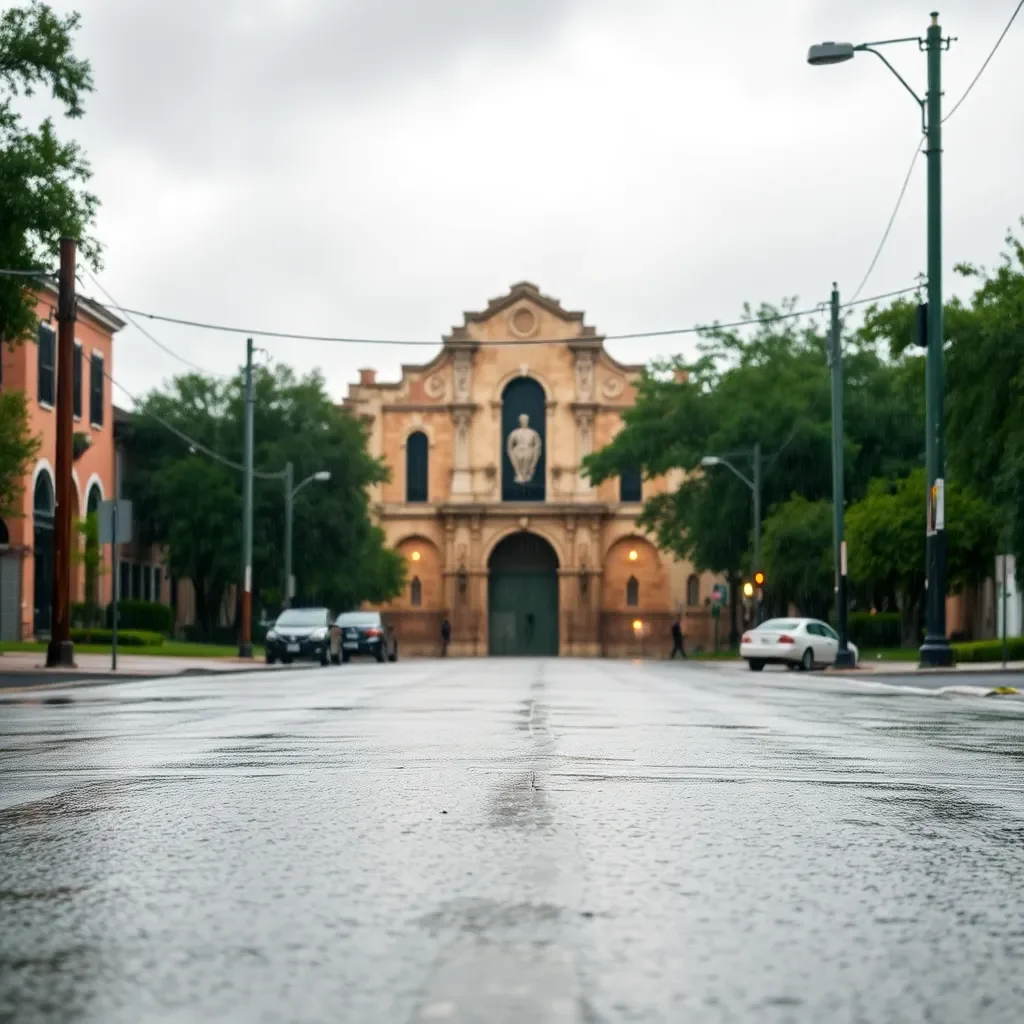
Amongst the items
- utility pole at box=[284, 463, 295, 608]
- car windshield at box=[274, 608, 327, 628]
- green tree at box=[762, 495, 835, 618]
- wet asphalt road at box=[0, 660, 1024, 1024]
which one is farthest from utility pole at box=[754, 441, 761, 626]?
wet asphalt road at box=[0, 660, 1024, 1024]

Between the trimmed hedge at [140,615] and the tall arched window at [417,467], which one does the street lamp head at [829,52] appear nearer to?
the trimmed hedge at [140,615]

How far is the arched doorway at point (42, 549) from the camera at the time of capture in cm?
5403

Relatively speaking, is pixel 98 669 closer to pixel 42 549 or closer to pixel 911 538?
pixel 42 549

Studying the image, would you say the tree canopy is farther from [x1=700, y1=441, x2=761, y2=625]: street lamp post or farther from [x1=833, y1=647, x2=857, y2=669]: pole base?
[x1=833, y1=647, x2=857, y2=669]: pole base

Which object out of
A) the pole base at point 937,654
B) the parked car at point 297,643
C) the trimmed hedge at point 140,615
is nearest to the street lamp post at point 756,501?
the parked car at point 297,643

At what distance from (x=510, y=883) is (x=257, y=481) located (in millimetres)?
61648

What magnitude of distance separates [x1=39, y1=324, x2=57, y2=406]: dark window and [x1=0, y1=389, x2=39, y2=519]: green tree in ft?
37.1

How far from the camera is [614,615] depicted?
282 ft

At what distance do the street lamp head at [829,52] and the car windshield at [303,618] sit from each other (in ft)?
81.8

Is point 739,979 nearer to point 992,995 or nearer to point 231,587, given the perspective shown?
point 992,995

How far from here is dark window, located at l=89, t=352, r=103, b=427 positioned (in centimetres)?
6003

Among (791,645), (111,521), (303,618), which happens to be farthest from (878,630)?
(111,521)

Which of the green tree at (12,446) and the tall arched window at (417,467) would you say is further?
the tall arched window at (417,467)

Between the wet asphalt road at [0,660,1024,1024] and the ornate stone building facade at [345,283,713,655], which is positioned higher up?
the ornate stone building facade at [345,283,713,655]
